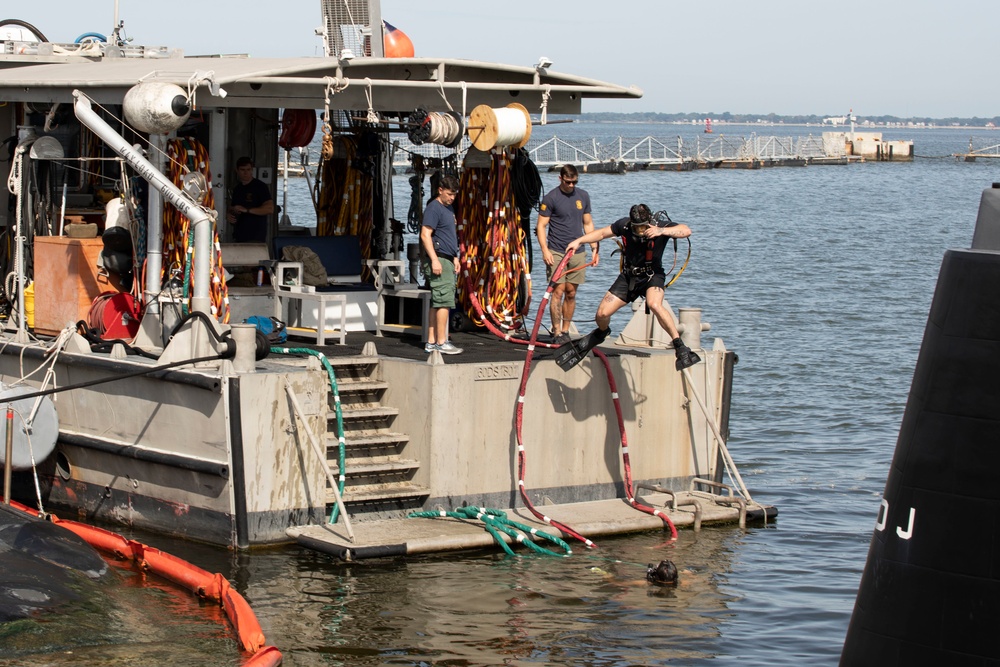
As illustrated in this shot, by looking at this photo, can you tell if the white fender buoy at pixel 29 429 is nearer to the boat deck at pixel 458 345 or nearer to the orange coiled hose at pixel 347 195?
the boat deck at pixel 458 345

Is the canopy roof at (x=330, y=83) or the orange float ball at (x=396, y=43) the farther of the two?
the orange float ball at (x=396, y=43)

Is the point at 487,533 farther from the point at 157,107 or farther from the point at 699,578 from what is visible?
the point at 157,107

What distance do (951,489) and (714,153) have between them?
108929 mm

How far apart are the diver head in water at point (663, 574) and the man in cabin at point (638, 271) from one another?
1.95 m

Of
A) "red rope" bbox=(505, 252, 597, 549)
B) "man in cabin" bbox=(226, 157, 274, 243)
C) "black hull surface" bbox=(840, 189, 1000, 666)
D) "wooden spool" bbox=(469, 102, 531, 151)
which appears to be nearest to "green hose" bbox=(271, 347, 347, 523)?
"red rope" bbox=(505, 252, 597, 549)

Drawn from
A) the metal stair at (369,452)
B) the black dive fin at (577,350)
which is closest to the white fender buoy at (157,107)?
the metal stair at (369,452)

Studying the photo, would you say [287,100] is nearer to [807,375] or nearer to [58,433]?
[58,433]

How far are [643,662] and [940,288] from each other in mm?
4456

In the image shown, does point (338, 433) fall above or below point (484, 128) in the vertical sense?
below

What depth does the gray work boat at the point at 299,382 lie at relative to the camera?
12328 mm

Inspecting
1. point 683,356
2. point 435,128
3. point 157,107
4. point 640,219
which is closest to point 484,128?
point 435,128

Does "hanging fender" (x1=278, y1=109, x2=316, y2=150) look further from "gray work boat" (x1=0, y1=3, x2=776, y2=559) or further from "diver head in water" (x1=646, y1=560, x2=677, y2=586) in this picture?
"diver head in water" (x1=646, y1=560, x2=677, y2=586)

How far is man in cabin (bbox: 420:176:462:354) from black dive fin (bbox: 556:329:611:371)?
1.00m

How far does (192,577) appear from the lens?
11414mm
